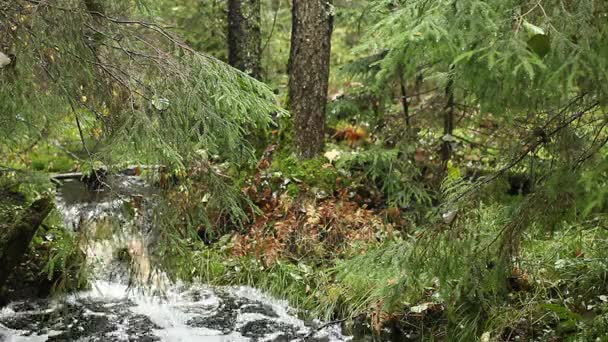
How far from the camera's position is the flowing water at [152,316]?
629 cm

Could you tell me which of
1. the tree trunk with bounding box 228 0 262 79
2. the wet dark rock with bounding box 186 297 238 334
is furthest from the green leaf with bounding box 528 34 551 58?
the tree trunk with bounding box 228 0 262 79

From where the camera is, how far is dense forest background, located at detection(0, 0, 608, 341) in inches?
123

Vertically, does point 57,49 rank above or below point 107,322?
above

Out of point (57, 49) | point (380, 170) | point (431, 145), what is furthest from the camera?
point (431, 145)

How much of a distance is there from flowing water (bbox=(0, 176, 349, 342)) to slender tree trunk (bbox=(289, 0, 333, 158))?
2.60 metres

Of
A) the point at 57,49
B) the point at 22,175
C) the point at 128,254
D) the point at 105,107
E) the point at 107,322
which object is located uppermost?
the point at 57,49

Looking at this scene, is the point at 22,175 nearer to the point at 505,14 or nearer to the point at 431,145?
the point at 431,145

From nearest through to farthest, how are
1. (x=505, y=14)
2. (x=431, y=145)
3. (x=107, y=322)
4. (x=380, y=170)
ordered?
(x=505, y=14) → (x=107, y=322) → (x=380, y=170) → (x=431, y=145)

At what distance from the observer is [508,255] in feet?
13.8

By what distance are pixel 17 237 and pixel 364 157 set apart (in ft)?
14.1

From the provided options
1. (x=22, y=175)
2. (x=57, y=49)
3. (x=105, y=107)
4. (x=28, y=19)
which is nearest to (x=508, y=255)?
(x=105, y=107)

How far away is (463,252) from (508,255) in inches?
12.1

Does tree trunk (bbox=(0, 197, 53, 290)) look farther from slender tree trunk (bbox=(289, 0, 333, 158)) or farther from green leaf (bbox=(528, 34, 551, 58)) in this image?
green leaf (bbox=(528, 34, 551, 58))

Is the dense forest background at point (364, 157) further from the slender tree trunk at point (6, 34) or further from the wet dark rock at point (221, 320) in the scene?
the wet dark rock at point (221, 320)
